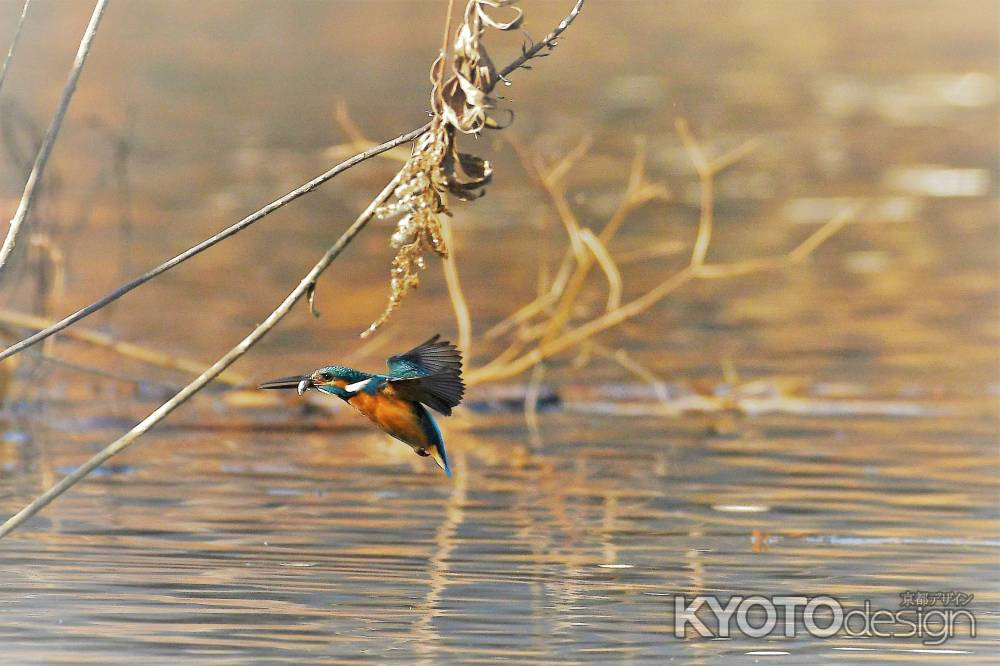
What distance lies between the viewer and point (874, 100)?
103ft

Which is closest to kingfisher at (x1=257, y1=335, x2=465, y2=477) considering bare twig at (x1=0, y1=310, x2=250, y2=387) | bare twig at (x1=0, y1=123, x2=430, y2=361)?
bare twig at (x1=0, y1=123, x2=430, y2=361)

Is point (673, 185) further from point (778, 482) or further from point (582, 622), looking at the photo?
point (582, 622)

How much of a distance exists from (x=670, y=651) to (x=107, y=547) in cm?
A: 257

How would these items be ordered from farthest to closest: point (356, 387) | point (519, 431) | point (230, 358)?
point (519, 431) < point (356, 387) < point (230, 358)

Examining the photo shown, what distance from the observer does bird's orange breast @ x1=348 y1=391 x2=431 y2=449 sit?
552 centimetres

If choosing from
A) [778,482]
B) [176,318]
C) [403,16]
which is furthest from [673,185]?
[403,16]

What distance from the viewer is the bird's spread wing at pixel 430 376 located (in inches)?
217

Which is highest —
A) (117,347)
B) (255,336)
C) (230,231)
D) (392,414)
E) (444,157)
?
(117,347)

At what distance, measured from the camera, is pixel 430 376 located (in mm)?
5508

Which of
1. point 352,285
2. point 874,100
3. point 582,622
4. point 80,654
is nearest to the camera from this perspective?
point 80,654

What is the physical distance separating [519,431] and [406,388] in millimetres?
5714

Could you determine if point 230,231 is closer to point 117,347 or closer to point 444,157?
point 444,157

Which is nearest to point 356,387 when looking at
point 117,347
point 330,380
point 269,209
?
point 330,380

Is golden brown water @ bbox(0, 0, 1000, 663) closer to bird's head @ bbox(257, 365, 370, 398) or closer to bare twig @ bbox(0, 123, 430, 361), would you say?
bird's head @ bbox(257, 365, 370, 398)
